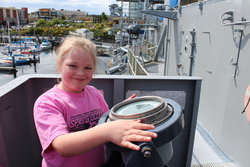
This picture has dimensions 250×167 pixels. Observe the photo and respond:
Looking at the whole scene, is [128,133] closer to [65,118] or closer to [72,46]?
[65,118]

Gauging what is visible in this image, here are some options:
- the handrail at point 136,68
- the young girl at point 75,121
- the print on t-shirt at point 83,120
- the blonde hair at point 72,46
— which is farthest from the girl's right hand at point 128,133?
the handrail at point 136,68

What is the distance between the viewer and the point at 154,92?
1957mm

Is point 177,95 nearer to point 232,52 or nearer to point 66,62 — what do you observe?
point 66,62

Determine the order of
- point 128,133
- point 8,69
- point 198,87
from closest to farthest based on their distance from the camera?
1. point 128,133
2. point 198,87
3. point 8,69

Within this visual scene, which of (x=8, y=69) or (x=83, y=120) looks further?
(x=8, y=69)

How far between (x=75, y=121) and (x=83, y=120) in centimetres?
5

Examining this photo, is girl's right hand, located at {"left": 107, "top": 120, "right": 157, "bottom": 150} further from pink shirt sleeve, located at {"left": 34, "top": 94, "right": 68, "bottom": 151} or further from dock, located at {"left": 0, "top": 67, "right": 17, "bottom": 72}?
dock, located at {"left": 0, "top": 67, "right": 17, "bottom": 72}

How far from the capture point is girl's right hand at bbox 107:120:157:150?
0.84 m

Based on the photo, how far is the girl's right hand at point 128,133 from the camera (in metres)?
0.84

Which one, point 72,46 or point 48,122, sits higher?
point 72,46

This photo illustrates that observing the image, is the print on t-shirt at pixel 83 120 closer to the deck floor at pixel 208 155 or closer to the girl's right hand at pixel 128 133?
the girl's right hand at pixel 128 133

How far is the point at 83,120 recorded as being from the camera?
1.24m

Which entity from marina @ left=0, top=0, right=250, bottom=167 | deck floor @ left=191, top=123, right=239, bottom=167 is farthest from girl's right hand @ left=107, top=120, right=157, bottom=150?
deck floor @ left=191, top=123, right=239, bottom=167

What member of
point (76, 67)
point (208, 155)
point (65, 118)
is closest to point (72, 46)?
point (76, 67)
